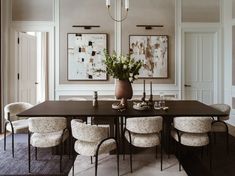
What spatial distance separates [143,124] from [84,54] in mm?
3263

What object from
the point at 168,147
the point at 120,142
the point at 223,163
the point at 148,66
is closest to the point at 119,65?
the point at 120,142

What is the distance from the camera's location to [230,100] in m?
6.05

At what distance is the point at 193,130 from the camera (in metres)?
3.25

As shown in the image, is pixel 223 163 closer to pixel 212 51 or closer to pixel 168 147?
pixel 168 147

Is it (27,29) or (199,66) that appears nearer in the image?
(27,29)

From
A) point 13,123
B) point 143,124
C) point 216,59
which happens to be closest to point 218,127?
point 143,124

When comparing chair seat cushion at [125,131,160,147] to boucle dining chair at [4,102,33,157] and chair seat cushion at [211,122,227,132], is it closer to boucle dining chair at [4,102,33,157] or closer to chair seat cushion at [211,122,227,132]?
chair seat cushion at [211,122,227,132]

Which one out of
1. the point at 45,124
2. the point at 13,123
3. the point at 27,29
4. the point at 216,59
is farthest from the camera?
the point at 216,59

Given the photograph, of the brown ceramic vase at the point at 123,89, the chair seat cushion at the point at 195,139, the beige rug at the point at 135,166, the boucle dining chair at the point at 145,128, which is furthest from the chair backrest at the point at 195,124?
the brown ceramic vase at the point at 123,89

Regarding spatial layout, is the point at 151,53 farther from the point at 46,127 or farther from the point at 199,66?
the point at 46,127

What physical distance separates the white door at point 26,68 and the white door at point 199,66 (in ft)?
12.8

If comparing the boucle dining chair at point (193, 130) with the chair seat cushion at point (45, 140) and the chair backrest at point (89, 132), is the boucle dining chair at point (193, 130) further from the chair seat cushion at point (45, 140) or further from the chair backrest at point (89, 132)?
the chair seat cushion at point (45, 140)

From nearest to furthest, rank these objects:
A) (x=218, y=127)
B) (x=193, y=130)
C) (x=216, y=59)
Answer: (x=193, y=130) < (x=218, y=127) < (x=216, y=59)

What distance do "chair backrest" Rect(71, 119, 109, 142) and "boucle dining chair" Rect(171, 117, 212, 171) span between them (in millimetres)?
1003
